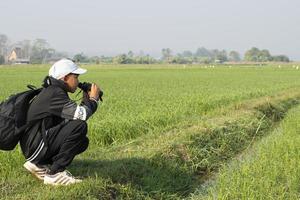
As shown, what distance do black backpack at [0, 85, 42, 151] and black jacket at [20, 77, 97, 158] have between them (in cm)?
7

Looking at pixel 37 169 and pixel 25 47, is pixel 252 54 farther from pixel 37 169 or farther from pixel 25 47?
pixel 37 169

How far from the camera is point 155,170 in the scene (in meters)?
5.29

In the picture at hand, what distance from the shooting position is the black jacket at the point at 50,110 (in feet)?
12.8

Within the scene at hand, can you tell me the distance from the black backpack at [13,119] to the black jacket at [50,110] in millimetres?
75

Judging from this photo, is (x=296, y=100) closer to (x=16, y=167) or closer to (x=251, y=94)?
(x=251, y=94)

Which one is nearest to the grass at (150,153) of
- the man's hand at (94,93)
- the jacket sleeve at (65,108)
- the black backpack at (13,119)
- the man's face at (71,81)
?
the black backpack at (13,119)

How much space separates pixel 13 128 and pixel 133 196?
143 cm

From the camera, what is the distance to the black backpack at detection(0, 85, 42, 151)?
3.83 meters

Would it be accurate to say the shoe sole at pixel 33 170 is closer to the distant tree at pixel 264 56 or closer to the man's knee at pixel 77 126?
the man's knee at pixel 77 126

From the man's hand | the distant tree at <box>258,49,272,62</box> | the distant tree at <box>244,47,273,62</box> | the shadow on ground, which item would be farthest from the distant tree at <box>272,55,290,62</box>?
the man's hand

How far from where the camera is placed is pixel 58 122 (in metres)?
4.20

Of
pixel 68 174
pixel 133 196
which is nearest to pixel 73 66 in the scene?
pixel 68 174

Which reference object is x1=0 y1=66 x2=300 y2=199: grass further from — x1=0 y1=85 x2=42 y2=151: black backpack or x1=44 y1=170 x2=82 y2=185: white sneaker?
x1=0 y1=85 x2=42 y2=151: black backpack

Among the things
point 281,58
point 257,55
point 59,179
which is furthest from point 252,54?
point 59,179
